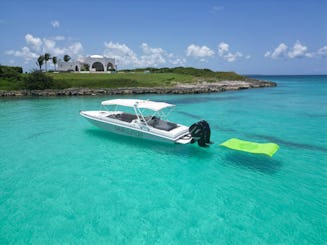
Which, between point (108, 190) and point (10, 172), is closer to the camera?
point (108, 190)

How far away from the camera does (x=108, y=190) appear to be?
10445mm

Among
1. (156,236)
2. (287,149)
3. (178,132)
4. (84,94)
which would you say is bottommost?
(156,236)

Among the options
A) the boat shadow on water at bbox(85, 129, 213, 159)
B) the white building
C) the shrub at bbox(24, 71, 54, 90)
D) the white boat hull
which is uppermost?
the white building

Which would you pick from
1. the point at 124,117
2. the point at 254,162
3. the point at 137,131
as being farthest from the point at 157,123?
the point at 254,162

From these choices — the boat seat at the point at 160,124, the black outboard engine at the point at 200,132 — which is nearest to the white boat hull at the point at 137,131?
the black outboard engine at the point at 200,132

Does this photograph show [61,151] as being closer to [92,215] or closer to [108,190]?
[108,190]

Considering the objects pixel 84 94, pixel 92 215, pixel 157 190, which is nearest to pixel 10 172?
pixel 92 215

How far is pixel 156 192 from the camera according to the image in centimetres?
1034

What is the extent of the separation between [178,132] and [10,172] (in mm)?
10027

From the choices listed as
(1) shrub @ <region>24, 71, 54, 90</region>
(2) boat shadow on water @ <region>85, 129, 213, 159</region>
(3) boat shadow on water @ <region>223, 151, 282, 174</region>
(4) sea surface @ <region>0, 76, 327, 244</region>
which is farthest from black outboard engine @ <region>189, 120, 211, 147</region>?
(1) shrub @ <region>24, 71, 54, 90</region>

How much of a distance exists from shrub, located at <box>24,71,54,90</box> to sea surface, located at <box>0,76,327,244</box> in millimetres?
39051

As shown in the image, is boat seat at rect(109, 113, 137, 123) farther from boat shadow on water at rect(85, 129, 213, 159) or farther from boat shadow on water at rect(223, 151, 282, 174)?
boat shadow on water at rect(223, 151, 282, 174)

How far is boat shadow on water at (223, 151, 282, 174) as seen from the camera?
1270 cm

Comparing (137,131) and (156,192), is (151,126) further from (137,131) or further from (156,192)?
(156,192)
